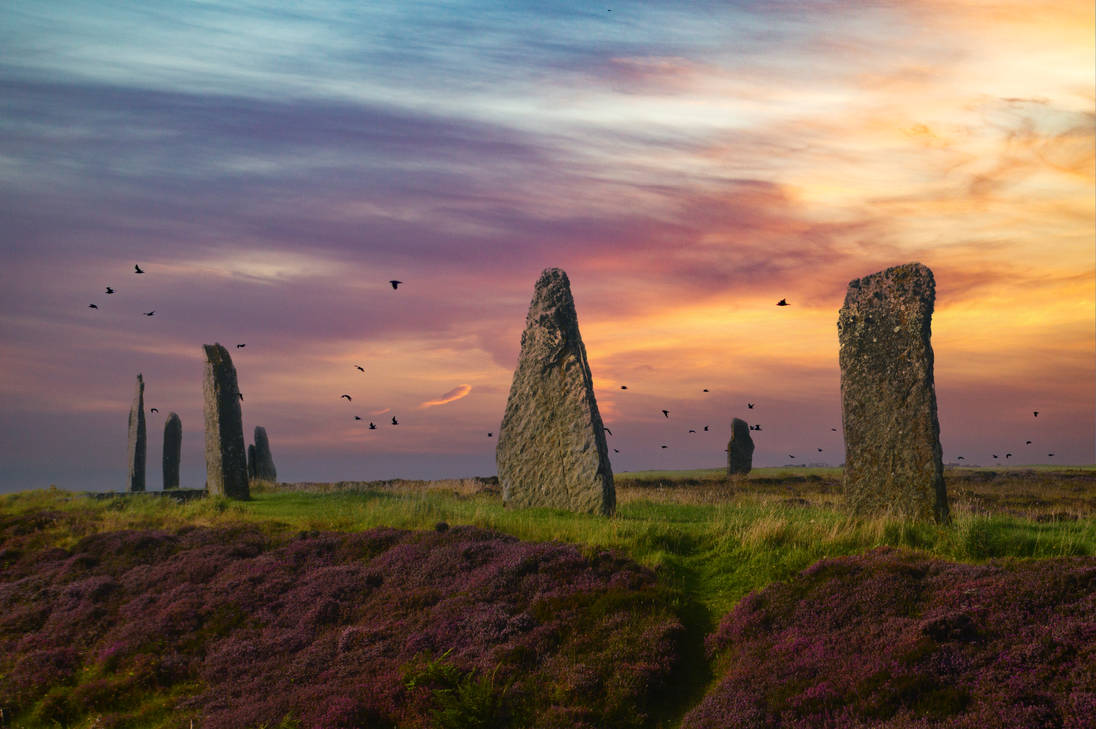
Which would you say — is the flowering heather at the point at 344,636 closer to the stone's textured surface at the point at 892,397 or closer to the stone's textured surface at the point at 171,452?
the stone's textured surface at the point at 892,397

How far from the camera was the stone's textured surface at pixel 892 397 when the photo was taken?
20.4m

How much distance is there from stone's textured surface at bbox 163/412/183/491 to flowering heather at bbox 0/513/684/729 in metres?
31.1

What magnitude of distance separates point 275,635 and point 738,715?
1033cm

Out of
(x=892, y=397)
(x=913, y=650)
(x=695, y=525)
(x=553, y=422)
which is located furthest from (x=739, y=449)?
(x=913, y=650)

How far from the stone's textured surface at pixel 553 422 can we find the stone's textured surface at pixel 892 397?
7.26 metres

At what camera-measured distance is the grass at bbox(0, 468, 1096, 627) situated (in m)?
16.7

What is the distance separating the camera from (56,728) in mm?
15898

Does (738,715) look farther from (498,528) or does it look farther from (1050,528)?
(1050,528)

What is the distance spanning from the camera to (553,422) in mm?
25234

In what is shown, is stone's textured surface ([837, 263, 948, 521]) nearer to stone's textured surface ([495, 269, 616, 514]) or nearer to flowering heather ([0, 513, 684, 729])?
stone's textured surface ([495, 269, 616, 514])

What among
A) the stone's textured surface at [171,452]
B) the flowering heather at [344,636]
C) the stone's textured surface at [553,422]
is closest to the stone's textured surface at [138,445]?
the stone's textured surface at [171,452]

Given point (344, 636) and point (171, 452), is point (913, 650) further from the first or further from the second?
point (171, 452)

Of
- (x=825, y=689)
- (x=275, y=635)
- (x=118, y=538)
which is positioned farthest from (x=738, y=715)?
(x=118, y=538)

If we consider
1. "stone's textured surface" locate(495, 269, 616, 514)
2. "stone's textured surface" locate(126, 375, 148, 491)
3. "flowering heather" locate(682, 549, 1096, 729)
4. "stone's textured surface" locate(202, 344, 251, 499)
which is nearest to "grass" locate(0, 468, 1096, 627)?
"stone's textured surface" locate(495, 269, 616, 514)
